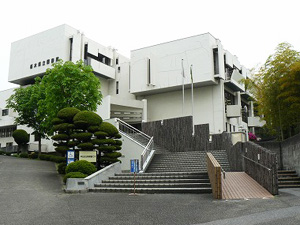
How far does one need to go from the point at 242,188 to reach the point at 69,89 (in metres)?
13.8

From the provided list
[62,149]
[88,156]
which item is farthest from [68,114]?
[88,156]

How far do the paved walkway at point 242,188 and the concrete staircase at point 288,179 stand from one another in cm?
153

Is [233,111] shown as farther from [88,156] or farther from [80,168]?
[80,168]

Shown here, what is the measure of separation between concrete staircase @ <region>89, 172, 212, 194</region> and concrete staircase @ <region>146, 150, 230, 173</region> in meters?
3.25

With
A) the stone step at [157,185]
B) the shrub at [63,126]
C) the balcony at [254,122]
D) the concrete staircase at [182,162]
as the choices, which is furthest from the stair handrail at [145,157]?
the balcony at [254,122]

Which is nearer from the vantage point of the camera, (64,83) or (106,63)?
(64,83)

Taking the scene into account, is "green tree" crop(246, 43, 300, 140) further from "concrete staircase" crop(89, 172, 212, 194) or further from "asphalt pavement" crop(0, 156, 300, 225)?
"asphalt pavement" crop(0, 156, 300, 225)

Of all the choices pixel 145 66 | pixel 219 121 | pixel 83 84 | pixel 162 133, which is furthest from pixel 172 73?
pixel 83 84

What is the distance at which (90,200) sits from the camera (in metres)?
10.4

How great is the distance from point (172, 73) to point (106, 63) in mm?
12020

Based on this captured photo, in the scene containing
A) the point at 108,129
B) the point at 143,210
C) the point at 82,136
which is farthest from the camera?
the point at 108,129

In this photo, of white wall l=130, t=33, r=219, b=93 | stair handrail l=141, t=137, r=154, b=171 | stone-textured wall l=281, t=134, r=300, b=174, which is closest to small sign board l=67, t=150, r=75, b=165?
stair handrail l=141, t=137, r=154, b=171

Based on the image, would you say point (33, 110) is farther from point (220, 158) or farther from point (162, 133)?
point (220, 158)

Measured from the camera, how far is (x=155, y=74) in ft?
111
